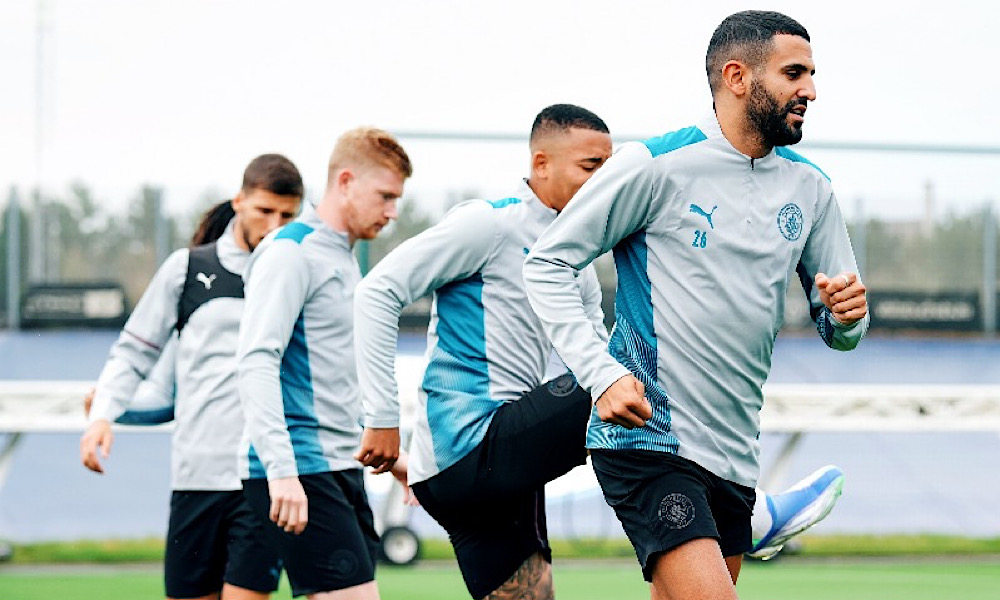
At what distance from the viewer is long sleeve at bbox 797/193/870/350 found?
308 cm

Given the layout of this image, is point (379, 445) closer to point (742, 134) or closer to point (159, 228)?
point (742, 134)

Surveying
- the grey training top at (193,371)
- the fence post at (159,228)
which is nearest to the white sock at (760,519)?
the grey training top at (193,371)

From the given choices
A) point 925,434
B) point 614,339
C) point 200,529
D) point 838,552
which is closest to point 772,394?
point 838,552

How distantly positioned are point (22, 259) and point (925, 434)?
20.2 ft

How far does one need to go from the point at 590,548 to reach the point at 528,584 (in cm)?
503

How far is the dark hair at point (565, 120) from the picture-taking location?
3.45 metres

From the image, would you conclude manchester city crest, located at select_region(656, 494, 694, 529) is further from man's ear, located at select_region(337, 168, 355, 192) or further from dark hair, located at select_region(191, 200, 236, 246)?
dark hair, located at select_region(191, 200, 236, 246)

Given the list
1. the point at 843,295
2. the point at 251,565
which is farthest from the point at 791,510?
the point at 251,565

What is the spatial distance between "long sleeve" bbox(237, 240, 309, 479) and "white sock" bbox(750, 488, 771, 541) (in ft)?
3.57

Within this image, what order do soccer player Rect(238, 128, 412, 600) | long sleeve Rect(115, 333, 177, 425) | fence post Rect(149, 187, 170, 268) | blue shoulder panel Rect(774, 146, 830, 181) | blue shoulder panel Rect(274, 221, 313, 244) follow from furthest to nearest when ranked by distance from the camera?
fence post Rect(149, 187, 170, 268) < long sleeve Rect(115, 333, 177, 425) < blue shoulder panel Rect(274, 221, 313, 244) < soccer player Rect(238, 128, 412, 600) < blue shoulder panel Rect(774, 146, 830, 181)

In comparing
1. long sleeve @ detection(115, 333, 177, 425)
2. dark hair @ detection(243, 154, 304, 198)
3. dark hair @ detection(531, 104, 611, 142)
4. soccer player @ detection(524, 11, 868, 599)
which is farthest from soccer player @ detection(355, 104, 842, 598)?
long sleeve @ detection(115, 333, 177, 425)

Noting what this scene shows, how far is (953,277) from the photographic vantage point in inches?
420

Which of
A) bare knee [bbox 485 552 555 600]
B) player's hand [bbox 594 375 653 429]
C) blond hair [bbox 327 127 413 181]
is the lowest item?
bare knee [bbox 485 552 555 600]

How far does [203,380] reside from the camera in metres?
4.27
